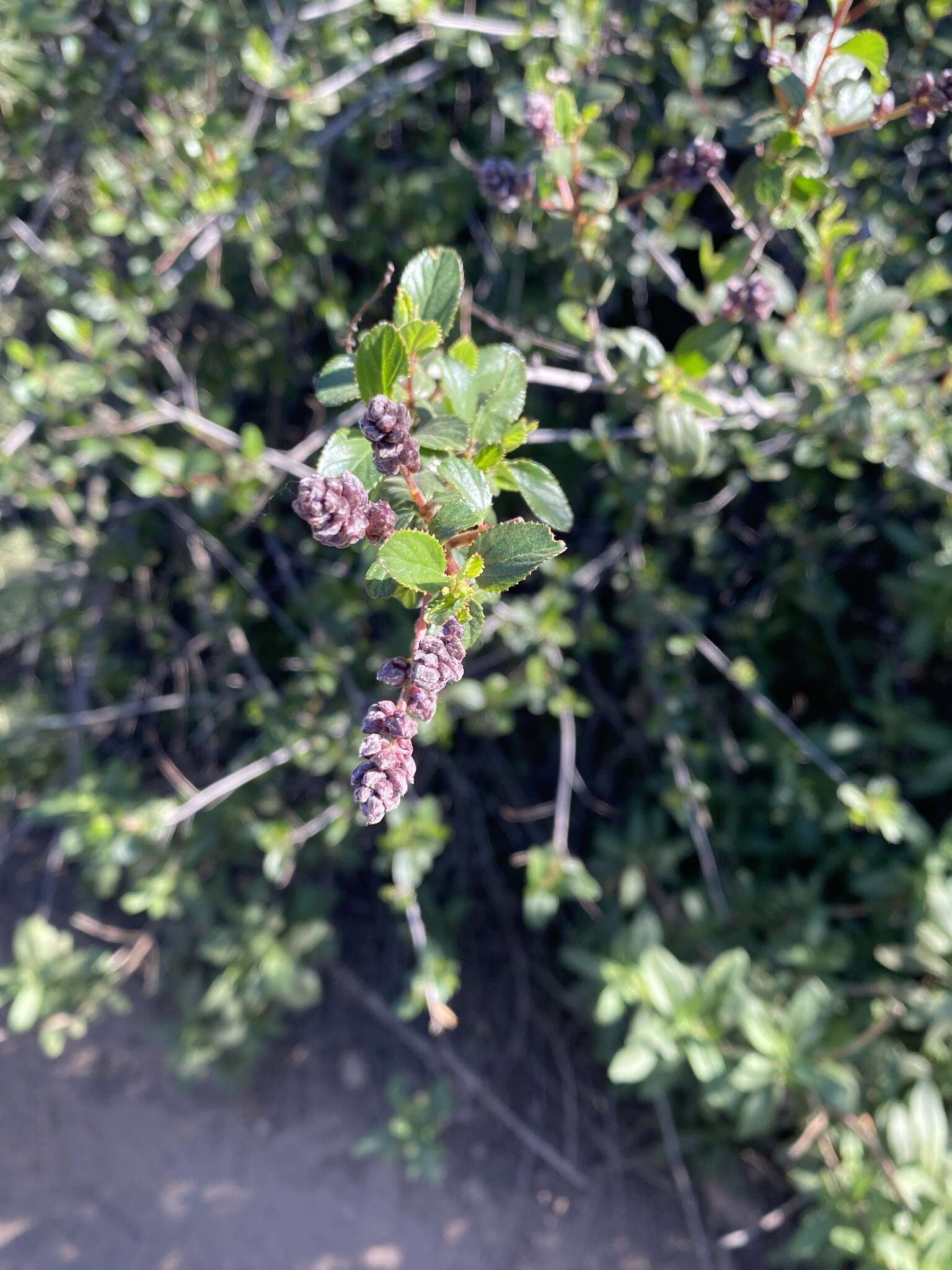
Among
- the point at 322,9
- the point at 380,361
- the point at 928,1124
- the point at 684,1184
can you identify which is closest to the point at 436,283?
the point at 380,361

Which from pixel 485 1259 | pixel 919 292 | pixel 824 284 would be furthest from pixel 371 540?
pixel 485 1259

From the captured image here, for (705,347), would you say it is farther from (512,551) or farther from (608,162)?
(512,551)

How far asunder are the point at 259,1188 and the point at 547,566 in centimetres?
216

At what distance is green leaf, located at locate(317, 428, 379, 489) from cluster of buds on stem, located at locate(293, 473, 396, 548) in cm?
10

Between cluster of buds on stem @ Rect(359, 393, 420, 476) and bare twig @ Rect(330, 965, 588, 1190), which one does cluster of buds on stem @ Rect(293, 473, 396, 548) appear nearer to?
cluster of buds on stem @ Rect(359, 393, 420, 476)

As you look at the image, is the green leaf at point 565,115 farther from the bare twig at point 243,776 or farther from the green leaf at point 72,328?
the bare twig at point 243,776

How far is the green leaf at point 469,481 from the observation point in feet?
2.36

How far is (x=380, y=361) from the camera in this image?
0.75m

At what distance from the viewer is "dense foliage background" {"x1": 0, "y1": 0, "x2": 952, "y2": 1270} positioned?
1493 mm

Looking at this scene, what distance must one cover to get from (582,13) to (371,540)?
141cm

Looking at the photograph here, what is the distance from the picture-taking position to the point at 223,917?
2.52m

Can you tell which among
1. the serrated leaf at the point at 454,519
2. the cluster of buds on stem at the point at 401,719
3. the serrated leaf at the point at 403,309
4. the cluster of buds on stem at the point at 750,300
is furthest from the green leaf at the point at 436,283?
the cluster of buds on stem at the point at 750,300

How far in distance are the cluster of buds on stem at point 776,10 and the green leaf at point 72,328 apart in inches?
50.9

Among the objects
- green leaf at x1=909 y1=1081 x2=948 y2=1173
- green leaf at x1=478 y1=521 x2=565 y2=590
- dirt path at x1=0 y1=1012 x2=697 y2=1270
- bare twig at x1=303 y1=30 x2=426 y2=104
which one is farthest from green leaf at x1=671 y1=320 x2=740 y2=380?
dirt path at x1=0 y1=1012 x2=697 y2=1270
